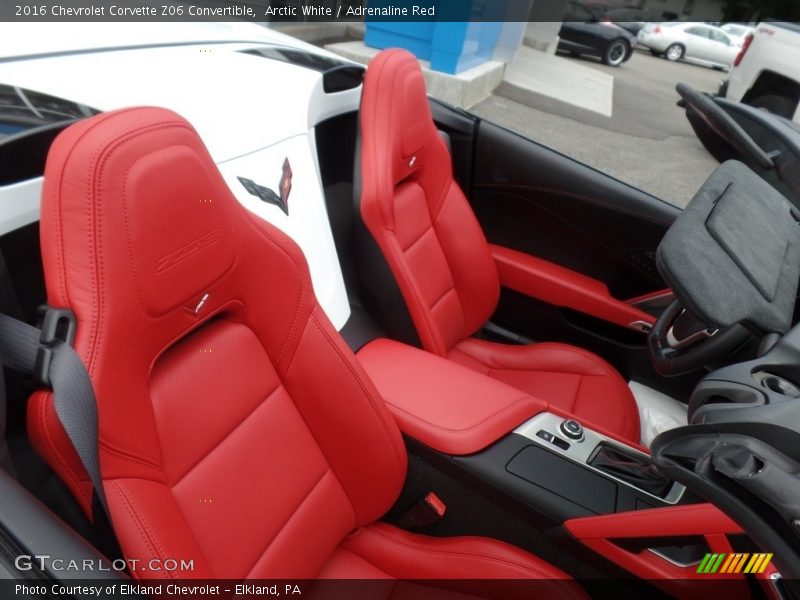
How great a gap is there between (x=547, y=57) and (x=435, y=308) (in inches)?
324

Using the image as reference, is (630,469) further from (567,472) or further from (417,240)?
(417,240)

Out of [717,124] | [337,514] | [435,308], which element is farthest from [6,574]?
[717,124]

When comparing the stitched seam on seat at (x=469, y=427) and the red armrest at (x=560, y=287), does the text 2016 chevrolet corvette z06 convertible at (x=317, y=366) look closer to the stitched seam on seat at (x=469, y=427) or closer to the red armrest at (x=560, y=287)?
the stitched seam on seat at (x=469, y=427)

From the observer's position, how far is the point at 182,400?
80cm

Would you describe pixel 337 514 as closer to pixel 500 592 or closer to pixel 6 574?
pixel 500 592

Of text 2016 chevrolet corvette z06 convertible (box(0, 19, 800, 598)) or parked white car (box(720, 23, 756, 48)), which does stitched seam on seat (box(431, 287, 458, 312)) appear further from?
parked white car (box(720, 23, 756, 48))

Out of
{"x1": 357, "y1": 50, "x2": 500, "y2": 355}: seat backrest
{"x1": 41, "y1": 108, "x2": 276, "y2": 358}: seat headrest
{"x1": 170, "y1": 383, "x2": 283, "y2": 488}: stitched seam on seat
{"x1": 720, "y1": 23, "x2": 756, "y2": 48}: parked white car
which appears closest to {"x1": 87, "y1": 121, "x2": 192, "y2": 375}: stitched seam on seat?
{"x1": 41, "y1": 108, "x2": 276, "y2": 358}: seat headrest

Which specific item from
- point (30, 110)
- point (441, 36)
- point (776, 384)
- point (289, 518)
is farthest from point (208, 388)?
point (441, 36)

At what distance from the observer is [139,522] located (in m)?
0.65

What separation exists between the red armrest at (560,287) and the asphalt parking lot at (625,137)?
2.82m

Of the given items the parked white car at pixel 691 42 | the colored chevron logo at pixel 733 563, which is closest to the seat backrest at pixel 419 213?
the colored chevron logo at pixel 733 563

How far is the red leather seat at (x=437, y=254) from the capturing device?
4.60ft

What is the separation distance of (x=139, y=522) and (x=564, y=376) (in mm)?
1371

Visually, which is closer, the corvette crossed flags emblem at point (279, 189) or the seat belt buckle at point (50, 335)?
the seat belt buckle at point (50, 335)
